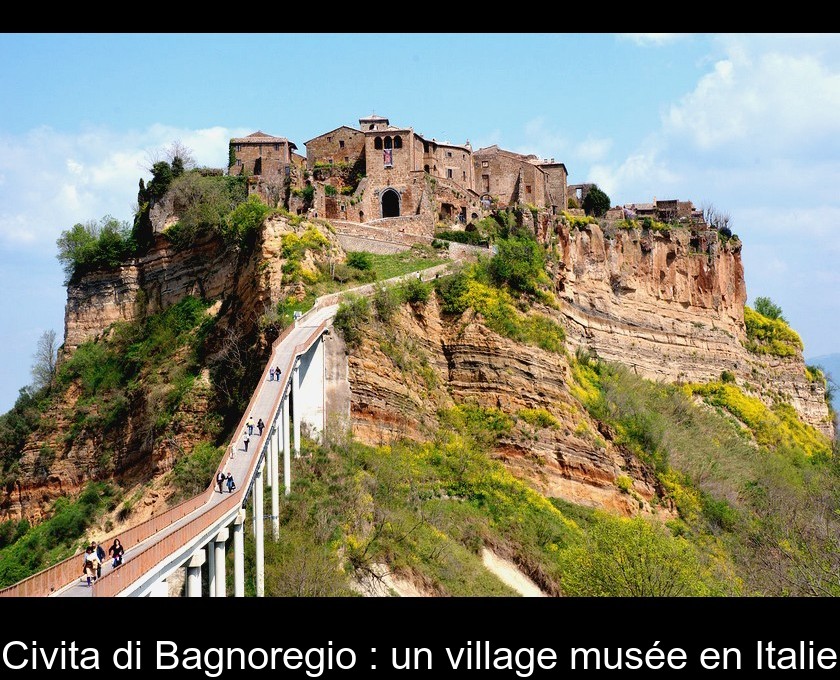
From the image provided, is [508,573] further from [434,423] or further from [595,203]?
[595,203]

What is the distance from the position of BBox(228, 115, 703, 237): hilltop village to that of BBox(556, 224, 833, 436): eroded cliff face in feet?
14.6

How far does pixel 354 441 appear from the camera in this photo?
39.9 meters

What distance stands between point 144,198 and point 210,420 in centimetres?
1999

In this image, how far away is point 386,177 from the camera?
60469mm

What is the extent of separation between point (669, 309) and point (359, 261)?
2635 centimetres

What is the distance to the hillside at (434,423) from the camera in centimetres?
3550

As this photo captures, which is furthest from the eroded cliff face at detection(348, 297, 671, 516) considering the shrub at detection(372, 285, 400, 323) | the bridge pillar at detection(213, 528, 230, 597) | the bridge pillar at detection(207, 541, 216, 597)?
the bridge pillar at detection(207, 541, 216, 597)

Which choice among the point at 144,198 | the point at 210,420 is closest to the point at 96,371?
the point at 144,198

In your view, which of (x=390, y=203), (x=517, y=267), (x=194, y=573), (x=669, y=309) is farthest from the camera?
(x=669, y=309)

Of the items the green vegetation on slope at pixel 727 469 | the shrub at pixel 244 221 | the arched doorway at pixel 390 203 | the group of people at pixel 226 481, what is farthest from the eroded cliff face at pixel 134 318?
the group of people at pixel 226 481

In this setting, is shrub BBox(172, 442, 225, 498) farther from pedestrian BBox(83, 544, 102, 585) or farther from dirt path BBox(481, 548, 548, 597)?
pedestrian BBox(83, 544, 102, 585)

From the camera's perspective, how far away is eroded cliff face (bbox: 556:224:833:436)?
61906 mm

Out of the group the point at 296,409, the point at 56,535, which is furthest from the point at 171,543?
the point at 56,535

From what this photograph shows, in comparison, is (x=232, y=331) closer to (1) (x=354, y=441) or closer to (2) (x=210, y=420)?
(2) (x=210, y=420)
